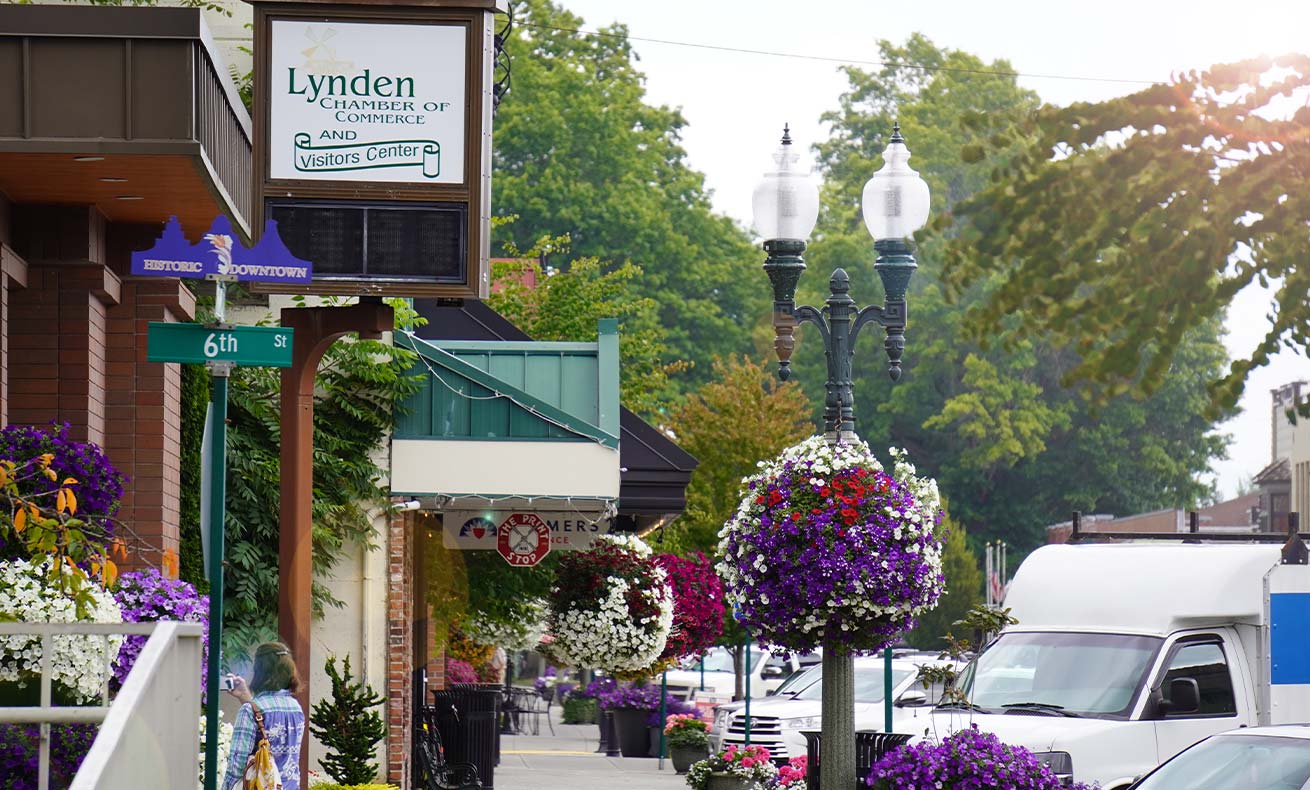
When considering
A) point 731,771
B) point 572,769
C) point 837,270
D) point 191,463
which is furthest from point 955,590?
point 191,463

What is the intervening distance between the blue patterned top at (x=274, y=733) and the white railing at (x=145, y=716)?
10.4 feet

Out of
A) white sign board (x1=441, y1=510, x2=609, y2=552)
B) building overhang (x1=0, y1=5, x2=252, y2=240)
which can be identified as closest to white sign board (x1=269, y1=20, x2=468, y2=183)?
building overhang (x1=0, y1=5, x2=252, y2=240)

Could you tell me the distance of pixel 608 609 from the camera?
2309 cm

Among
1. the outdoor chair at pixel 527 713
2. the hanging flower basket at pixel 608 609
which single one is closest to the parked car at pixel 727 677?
the outdoor chair at pixel 527 713

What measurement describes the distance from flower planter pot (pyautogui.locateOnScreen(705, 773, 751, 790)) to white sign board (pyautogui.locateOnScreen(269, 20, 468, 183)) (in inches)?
416

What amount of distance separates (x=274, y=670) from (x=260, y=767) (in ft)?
1.67

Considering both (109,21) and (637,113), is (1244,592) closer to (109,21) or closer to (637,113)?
(109,21)

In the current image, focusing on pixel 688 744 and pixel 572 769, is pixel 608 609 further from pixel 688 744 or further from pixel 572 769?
pixel 572 769

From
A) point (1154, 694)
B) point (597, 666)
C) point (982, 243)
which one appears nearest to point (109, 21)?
point (982, 243)

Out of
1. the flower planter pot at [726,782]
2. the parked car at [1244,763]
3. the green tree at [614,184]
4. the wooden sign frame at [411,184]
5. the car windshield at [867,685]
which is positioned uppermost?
the green tree at [614,184]

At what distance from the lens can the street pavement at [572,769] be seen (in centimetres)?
2456

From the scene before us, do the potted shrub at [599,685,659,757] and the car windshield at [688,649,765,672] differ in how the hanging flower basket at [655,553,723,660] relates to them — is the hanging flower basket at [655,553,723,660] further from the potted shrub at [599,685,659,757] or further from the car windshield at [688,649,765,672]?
the car windshield at [688,649,765,672]

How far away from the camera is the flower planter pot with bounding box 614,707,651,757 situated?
3189 centimetres

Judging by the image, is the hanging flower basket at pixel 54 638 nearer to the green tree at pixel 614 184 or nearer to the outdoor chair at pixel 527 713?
the outdoor chair at pixel 527 713
